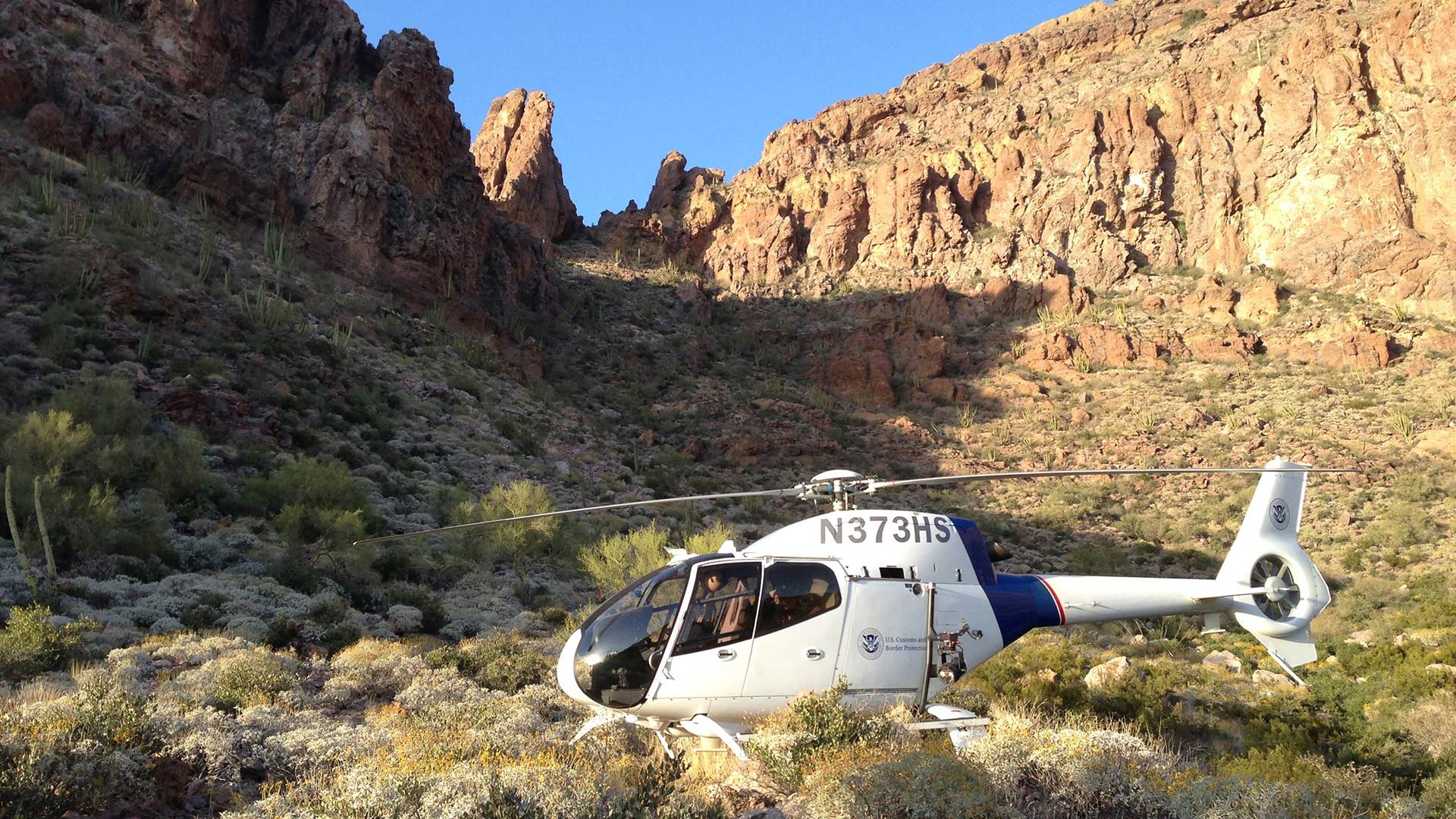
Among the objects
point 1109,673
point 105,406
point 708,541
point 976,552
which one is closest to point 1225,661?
point 1109,673

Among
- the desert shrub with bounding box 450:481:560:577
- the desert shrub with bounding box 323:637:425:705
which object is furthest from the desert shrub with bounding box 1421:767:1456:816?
the desert shrub with bounding box 450:481:560:577

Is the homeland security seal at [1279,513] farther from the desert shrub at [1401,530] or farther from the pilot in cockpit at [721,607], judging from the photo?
the desert shrub at [1401,530]

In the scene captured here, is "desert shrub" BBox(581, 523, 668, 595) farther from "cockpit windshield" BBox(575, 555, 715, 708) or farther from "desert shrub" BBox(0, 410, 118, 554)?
"cockpit windshield" BBox(575, 555, 715, 708)

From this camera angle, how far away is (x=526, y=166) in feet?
171

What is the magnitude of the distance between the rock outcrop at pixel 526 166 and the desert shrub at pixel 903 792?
48025 millimetres

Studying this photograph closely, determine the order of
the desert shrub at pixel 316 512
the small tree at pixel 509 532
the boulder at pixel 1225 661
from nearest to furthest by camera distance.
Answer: the boulder at pixel 1225 661, the desert shrub at pixel 316 512, the small tree at pixel 509 532

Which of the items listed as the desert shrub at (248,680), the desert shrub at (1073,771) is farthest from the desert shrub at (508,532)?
the desert shrub at (1073,771)

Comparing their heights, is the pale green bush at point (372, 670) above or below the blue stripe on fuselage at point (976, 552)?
below

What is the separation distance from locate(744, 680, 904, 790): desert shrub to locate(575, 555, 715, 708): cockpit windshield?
100 centimetres

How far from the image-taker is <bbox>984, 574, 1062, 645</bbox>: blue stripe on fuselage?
8406mm

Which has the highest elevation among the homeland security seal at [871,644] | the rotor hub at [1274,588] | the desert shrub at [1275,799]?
the rotor hub at [1274,588]

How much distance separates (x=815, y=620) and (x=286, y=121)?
36171 mm

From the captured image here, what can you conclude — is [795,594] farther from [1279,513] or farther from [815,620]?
[1279,513]

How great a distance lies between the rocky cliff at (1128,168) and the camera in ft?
129
